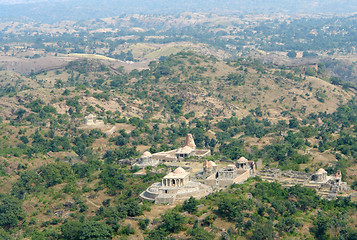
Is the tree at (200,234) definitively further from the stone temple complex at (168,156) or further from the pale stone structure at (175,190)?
the stone temple complex at (168,156)

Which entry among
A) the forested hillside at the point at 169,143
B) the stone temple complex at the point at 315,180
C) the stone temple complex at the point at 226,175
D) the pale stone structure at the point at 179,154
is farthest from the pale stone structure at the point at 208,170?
the pale stone structure at the point at 179,154

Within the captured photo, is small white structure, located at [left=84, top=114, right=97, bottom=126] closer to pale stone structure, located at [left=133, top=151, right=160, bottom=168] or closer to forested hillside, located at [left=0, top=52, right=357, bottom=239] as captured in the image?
forested hillside, located at [left=0, top=52, right=357, bottom=239]

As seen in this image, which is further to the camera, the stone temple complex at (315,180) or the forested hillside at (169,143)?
the stone temple complex at (315,180)

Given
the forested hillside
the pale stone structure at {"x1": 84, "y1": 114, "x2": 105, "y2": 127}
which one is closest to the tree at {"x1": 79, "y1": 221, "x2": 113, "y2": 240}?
the forested hillside

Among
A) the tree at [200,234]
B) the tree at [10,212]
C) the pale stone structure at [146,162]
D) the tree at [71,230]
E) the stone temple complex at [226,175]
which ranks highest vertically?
the tree at [200,234]

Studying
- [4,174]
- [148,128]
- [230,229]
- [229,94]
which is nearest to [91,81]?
[229,94]

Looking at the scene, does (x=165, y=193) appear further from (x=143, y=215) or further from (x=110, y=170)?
(x=110, y=170)

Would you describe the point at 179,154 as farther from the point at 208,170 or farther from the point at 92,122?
the point at 92,122
